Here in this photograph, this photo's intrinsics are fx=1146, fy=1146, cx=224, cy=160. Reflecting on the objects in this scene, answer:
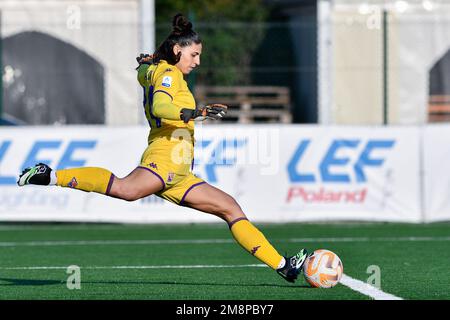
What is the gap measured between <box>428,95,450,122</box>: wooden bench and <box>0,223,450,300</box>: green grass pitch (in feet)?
22.4

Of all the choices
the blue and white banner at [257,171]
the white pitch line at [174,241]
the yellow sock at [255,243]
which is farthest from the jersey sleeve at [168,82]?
the blue and white banner at [257,171]

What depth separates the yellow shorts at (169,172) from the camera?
29.0 ft

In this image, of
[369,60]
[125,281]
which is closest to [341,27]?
[369,60]

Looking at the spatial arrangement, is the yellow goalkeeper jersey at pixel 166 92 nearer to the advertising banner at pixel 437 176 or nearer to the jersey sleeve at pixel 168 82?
the jersey sleeve at pixel 168 82

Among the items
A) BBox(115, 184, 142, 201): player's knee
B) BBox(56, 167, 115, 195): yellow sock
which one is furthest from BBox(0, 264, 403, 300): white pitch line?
BBox(56, 167, 115, 195): yellow sock

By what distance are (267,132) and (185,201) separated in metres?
7.37

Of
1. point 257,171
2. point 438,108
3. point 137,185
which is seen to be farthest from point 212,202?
point 438,108

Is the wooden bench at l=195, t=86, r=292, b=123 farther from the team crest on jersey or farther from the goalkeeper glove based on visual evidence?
the goalkeeper glove

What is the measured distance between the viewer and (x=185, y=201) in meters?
9.05

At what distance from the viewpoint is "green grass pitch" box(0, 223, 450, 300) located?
8.92 meters

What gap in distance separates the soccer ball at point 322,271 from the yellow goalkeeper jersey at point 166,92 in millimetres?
1379

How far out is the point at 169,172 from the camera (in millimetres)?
8859

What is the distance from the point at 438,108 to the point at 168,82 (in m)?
15.1

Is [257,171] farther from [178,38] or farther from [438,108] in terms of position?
[438,108]
